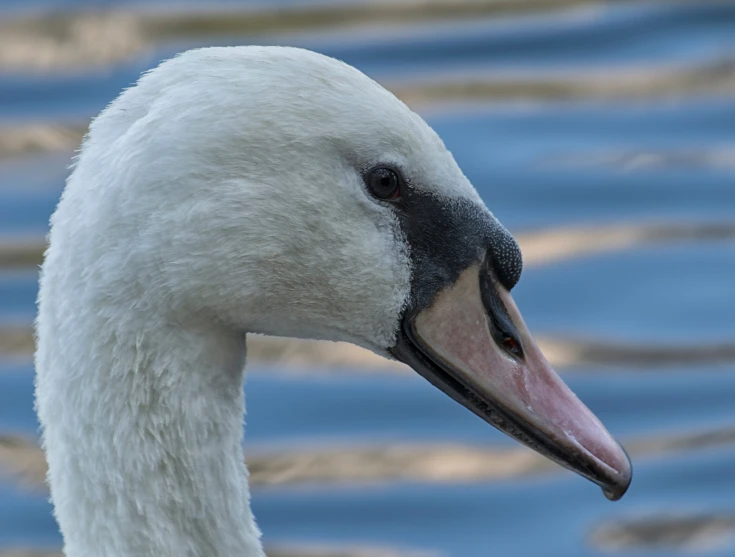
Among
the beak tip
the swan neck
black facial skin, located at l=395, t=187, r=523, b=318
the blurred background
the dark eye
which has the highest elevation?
the blurred background

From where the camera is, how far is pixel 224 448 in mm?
3326

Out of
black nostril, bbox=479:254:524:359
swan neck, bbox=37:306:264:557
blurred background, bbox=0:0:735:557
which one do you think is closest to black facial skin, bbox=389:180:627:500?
black nostril, bbox=479:254:524:359

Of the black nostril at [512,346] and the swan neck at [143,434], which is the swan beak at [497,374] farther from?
the swan neck at [143,434]

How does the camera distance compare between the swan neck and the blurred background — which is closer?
the swan neck

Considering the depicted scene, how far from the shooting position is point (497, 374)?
3.40 meters

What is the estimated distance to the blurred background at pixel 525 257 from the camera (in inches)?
233

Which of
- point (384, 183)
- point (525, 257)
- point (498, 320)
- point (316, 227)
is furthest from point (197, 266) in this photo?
point (525, 257)

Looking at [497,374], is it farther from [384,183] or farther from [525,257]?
[525,257]

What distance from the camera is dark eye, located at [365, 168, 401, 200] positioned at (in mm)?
3236

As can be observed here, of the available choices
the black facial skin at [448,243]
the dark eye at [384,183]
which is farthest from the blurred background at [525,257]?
the dark eye at [384,183]

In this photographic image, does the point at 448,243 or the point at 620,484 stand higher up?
the point at 448,243

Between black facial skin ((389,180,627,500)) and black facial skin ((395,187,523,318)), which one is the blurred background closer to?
black facial skin ((389,180,627,500))

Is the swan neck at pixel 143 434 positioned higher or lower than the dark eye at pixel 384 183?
lower

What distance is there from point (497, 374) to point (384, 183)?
17.7 inches
